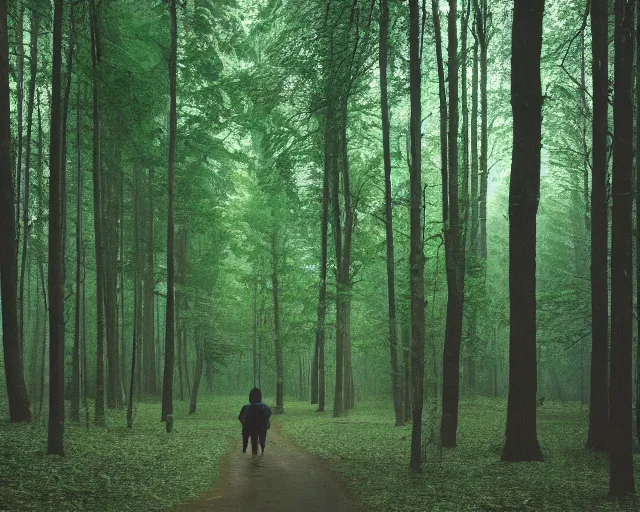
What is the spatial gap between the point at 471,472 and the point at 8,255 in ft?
34.6

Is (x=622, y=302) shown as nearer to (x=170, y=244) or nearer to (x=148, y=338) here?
(x=170, y=244)

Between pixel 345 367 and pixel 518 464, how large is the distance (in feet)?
43.0

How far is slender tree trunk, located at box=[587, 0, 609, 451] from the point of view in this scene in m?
11.0

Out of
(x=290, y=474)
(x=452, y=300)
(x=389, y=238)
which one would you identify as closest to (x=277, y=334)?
(x=389, y=238)

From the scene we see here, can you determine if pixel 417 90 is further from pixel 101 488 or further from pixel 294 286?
pixel 294 286

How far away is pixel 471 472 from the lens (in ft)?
31.4

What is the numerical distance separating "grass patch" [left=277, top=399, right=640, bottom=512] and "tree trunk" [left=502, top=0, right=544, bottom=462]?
0.65m

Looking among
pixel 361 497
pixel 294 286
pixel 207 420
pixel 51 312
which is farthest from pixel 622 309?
pixel 294 286

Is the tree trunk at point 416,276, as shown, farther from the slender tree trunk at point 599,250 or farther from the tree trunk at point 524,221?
the slender tree trunk at point 599,250

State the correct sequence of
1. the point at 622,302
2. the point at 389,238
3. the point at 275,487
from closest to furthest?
the point at 622,302, the point at 275,487, the point at 389,238

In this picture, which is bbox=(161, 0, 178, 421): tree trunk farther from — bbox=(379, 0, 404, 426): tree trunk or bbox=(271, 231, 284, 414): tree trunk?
bbox=(271, 231, 284, 414): tree trunk

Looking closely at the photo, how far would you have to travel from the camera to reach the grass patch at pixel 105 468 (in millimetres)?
7180

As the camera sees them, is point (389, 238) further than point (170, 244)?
Yes

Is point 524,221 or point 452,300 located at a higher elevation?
point 524,221
